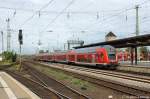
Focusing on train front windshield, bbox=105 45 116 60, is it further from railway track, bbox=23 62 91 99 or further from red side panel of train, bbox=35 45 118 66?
railway track, bbox=23 62 91 99

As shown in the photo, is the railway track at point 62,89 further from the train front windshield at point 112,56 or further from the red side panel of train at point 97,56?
the train front windshield at point 112,56

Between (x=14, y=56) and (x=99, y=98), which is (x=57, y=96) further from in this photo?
(x=14, y=56)

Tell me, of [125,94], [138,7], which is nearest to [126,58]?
[138,7]

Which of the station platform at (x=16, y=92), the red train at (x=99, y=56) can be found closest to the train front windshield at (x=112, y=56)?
the red train at (x=99, y=56)

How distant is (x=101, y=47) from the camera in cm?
4538

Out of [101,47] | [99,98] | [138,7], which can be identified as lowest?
[99,98]

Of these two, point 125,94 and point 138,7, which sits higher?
point 138,7

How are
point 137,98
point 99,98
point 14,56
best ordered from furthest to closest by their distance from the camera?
point 14,56 < point 99,98 < point 137,98

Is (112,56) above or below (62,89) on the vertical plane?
above

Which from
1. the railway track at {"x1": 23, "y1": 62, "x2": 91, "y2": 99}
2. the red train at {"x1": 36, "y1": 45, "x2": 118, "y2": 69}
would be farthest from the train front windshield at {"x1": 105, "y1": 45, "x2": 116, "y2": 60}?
the railway track at {"x1": 23, "y1": 62, "x2": 91, "y2": 99}

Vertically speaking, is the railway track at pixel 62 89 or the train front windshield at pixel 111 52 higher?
the train front windshield at pixel 111 52

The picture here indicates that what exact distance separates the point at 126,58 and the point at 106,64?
163 feet

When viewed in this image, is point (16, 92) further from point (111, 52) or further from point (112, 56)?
point (112, 56)

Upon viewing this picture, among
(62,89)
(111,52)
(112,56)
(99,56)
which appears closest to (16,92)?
(62,89)
